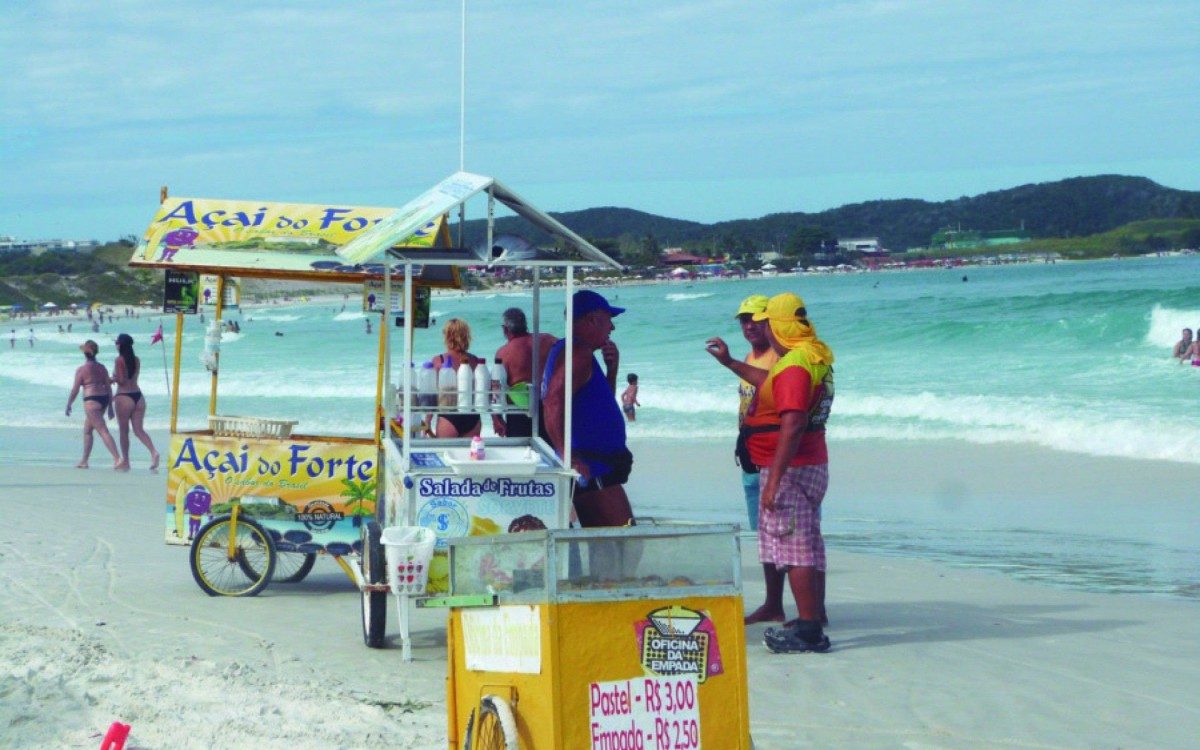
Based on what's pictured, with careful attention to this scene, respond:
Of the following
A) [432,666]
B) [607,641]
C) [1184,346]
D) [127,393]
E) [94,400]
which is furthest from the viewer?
[1184,346]

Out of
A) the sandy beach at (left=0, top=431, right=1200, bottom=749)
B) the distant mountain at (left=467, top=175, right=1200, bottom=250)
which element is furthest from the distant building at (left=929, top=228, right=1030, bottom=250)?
the sandy beach at (left=0, top=431, right=1200, bottom=749)

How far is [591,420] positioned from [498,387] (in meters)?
0.66

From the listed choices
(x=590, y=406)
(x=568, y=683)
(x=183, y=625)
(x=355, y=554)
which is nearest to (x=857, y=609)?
(x=590, y=406)

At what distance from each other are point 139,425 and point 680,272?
8602 cm

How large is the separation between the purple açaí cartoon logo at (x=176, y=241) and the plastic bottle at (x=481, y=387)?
180cm

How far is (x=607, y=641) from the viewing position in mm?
4164

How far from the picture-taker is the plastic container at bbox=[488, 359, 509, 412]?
7.85 m

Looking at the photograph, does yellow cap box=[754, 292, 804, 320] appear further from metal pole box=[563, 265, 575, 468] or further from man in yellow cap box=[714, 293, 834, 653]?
metal pole box=[563, 265, 575, 468]

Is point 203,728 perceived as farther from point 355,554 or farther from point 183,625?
point 355,554

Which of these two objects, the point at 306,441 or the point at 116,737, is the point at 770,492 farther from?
the point at 116,737

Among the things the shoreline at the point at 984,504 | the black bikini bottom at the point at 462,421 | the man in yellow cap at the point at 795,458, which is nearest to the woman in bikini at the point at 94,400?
the shoreline at the point at 984,504

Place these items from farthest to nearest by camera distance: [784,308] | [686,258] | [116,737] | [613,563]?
1. [686,258]
2. [784,308]
3. [116,737]
4. [613,563]

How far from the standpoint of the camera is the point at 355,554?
823 centimetres

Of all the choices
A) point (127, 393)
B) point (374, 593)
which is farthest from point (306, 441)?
point (127, 393)
